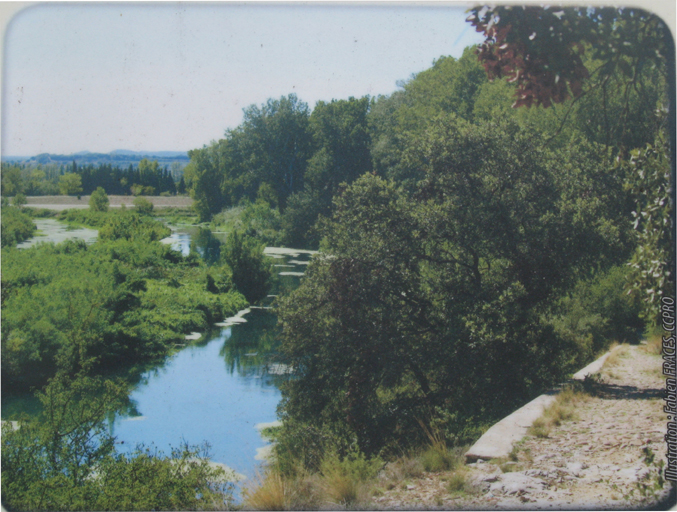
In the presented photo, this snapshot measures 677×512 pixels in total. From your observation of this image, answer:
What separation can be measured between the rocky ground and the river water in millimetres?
3750

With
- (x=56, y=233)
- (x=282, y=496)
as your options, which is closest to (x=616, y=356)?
(x=282, y=496)

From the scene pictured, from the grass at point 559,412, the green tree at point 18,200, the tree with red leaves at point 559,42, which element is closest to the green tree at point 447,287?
the grass at point 559,412

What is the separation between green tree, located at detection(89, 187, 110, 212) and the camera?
60.1ft

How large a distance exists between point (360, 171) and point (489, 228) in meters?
6.46

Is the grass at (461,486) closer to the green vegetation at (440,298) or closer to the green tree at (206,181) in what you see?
the green vegetation at (440,298)

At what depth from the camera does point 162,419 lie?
10758 mm

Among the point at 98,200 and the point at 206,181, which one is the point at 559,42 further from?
the point at 98,200

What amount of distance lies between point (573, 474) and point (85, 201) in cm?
1696

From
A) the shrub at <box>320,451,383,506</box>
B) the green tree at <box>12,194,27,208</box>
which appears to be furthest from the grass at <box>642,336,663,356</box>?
the green tree at <box>12,194,27,208</box>

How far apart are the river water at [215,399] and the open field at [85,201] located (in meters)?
1.30

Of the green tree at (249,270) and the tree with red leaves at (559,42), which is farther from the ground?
the tree with red leaves at (559,42)

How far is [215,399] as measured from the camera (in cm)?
1209

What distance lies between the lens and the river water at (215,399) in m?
9.71

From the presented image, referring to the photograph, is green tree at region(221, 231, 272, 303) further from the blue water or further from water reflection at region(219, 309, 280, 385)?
the blue water
